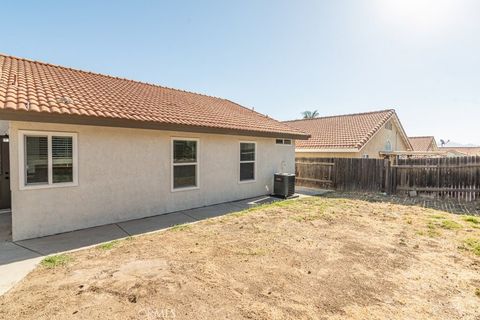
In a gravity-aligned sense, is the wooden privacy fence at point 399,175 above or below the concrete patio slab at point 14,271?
above

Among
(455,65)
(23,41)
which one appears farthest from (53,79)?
(455,65)

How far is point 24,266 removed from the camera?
4461mm

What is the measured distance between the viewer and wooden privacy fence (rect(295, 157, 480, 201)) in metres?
10.8

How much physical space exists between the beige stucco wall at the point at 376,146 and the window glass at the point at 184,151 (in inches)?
433

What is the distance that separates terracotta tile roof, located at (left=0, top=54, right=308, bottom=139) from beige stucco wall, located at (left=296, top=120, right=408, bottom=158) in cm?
627

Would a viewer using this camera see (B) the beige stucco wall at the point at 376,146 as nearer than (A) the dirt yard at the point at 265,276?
No

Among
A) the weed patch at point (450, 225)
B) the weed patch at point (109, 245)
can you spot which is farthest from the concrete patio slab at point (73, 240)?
the weed patch at point (450, 225)

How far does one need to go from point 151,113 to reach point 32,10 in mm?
6244

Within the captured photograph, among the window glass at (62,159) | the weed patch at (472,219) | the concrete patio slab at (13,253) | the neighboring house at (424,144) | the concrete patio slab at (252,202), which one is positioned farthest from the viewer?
the neighboring house at (424,144)

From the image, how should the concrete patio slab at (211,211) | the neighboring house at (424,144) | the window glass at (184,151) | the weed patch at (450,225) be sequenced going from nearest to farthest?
the weed patch at (450,225) < the concrete patio slab at (211,211) < the window glass at (184,151) < the neighboring house at (424,144)

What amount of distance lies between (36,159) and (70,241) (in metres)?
2.08

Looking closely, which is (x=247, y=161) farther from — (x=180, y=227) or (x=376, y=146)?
(x=376, y=146)

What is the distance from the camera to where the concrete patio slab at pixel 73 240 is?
5.32 m

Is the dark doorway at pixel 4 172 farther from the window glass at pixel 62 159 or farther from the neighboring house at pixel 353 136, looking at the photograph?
the neighboring house at pixel 353 136
